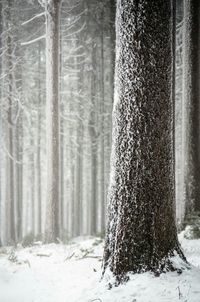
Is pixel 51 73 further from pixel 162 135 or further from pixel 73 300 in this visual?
pixel 73 300

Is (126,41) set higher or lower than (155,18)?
lower

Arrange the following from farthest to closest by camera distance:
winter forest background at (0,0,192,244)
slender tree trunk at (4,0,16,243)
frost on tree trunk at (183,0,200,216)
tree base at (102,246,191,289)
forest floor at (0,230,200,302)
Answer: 1. winter forest background at (0,0,192,244)
2. slender tree trunk at (4,0,16,243)
3. frost on tree trunk at (183,0,200,216)
4. tree base at (102,246,191,289)
5. forest floor at (0,230,200,302)

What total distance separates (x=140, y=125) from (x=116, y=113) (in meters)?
0.52

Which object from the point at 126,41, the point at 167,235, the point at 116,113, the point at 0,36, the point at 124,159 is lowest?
the point at 167,235

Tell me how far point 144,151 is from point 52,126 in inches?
245

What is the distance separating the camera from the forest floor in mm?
4453

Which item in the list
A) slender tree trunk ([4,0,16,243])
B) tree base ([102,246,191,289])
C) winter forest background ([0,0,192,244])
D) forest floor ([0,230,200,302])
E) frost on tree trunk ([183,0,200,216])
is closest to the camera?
forest floor ([0,230,200,302])

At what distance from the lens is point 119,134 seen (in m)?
5.19

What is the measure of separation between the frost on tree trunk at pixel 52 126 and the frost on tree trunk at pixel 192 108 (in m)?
4.39

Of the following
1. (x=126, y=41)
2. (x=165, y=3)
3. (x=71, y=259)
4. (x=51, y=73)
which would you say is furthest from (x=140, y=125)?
(x=51, y=73)

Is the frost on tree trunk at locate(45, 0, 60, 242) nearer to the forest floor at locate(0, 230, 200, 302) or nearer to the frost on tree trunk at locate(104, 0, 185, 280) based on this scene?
the forest floor at locate(0, 230, 200, 302)

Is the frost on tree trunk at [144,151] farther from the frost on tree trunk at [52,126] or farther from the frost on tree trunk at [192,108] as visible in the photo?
the frost on tree trunk at [52,126]

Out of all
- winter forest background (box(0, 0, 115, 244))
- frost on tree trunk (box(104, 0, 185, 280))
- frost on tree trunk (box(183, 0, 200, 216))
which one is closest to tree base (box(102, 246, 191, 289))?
frost on tree trunk (box(104, 0, 185, 280))

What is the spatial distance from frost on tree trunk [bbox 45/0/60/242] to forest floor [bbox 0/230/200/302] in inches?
70.8
